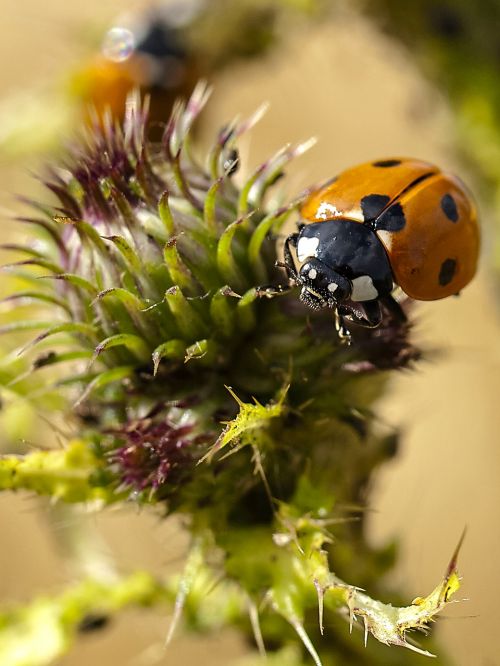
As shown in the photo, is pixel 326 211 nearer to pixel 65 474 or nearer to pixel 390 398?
pixel 65 474

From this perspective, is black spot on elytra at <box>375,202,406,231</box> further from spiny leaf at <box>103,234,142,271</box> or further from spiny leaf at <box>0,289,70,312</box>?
spiny leaf at <box>0,289,70,312</box>

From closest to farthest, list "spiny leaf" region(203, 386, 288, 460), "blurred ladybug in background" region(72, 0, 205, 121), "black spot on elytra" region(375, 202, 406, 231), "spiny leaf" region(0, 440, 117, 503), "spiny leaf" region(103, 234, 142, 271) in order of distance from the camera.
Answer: "spiny leaf" region(203, 386, 288, 460)
"spiny leaf" region(103, 234, 142, 271)
"black spot on elytra" region(375, 202, 406, 231)
"spiny leaf" region(0, 440, 117, 503)
"blurred ladybug in background" region(72, 0, 205, 121)

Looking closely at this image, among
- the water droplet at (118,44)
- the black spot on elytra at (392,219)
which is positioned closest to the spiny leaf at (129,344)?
the black spot on elytra at (392,219)

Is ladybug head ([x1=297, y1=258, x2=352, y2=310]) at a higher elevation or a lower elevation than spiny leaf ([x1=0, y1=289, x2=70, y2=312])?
lower

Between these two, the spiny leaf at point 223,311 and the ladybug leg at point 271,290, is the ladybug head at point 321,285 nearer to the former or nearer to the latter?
the ladybug leg at point 271,290

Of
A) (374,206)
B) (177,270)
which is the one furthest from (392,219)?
(177,270)

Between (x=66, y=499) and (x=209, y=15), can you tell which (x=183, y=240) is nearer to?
(x=66, y=499)

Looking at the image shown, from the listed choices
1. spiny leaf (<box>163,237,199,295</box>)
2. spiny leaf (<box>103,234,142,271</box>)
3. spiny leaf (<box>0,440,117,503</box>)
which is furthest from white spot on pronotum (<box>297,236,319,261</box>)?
spiny leaf (<box>0,440,117,503</box>)
